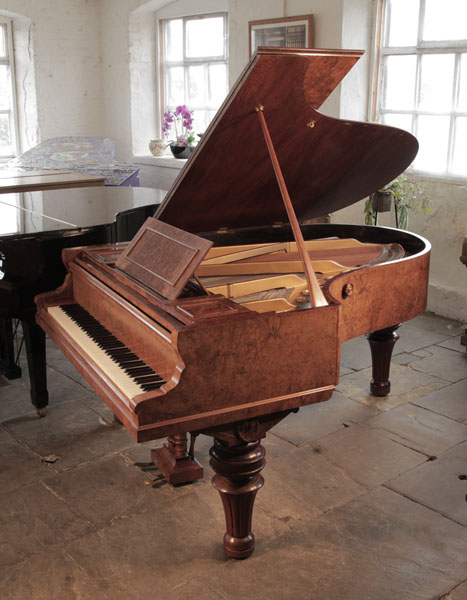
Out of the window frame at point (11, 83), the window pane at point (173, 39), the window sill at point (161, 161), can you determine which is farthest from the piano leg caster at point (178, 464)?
the window frame at point (11, 83)

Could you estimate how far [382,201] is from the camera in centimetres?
488

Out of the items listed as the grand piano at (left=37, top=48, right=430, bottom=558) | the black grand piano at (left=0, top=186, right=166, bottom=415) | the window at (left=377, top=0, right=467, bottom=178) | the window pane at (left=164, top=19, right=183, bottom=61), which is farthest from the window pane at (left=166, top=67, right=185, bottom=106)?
the grand piano at (left=37, top=48, right=430, bottom=558)

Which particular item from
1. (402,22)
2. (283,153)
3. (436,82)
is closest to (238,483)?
(283,153)

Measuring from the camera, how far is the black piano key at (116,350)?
2076 millimetres

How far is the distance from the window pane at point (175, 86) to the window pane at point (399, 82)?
2.86m

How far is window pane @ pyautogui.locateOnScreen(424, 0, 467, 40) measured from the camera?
4.76 metres

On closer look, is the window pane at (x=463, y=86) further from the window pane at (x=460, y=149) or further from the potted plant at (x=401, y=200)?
the potted plant at (x=401, y=200)

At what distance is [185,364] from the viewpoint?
192 centimetres

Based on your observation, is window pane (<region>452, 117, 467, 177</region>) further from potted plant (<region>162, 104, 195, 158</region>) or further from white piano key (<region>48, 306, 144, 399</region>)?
white piano key (<region>48, 306, 144, 399</region>)

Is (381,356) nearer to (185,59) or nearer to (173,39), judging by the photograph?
(185,59)

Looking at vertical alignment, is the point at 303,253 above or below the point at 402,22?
below

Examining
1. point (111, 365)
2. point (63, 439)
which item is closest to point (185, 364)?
point (111, 365)

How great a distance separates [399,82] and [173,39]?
3.18 metres

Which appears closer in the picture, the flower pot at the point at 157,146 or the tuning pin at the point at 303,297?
the tuning pin at the point at 303,297
